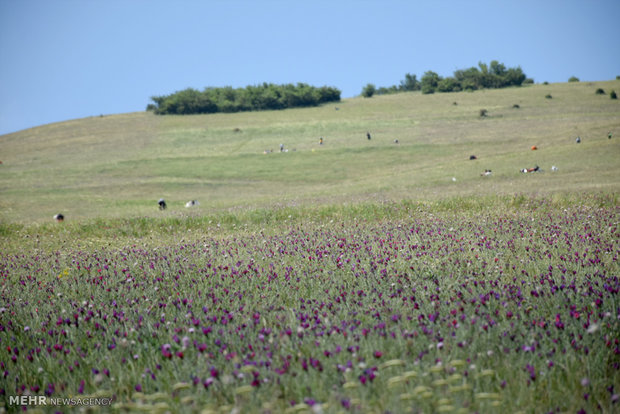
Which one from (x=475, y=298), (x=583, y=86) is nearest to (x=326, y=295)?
(x=475, y=298)

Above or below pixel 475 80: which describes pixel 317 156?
below

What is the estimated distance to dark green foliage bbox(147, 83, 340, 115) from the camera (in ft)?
345

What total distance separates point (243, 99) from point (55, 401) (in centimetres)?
10760

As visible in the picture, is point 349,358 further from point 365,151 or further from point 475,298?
point 365,151

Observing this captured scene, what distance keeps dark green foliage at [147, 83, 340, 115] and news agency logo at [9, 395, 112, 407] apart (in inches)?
4099

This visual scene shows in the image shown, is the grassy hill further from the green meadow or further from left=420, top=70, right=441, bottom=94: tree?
left=420, top=70, right=441, bottom=94: tree

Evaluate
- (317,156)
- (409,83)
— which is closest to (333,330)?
(317,156)

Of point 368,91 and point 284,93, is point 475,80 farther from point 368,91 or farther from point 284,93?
point 284,93

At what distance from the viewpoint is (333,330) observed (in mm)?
4414

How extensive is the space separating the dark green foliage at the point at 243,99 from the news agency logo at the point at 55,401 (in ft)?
342

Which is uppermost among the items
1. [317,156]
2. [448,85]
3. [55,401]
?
[448,85]

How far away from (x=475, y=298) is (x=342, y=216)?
1039 cm

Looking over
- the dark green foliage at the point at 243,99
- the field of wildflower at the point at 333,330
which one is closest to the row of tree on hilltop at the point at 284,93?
the dark green foliage at the point at 243,99

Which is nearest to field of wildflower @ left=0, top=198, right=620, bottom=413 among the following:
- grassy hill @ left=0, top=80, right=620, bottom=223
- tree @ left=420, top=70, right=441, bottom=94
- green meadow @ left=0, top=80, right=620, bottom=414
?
green meadow @ left=0, top=80, right=620, bottom=414
